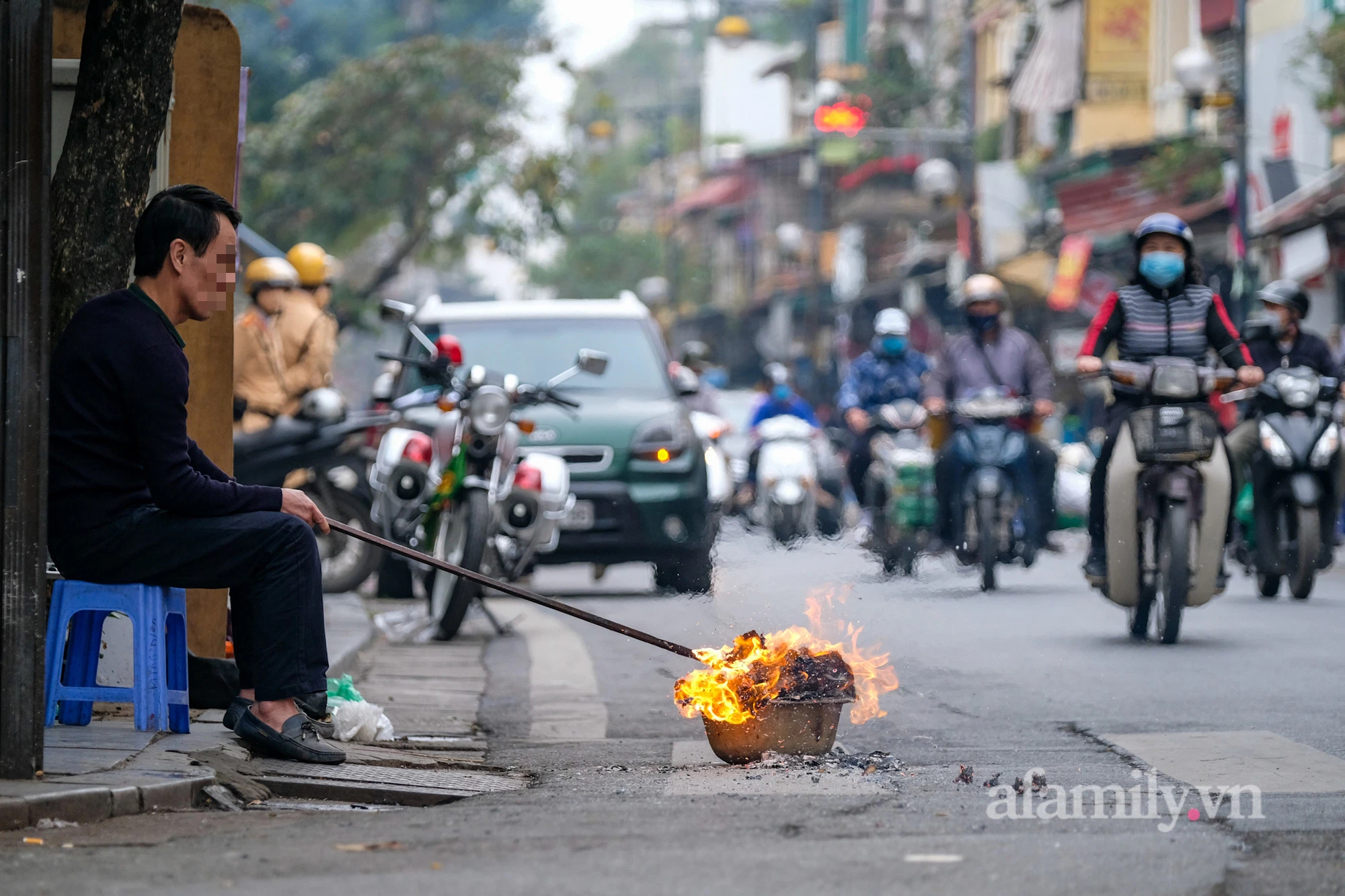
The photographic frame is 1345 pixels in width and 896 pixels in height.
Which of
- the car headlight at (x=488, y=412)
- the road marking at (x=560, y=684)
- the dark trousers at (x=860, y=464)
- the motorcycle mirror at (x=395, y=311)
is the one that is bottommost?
the road marking at (x=560, y=684)

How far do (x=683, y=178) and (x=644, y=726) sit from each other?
270 feet

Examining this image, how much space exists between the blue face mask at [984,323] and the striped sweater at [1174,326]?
10.2 feet

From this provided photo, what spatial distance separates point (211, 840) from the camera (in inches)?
184

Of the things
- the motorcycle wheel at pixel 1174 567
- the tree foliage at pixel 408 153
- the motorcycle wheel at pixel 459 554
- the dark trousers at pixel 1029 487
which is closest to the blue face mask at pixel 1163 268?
the motorcycle wheel at pixel 1174 567

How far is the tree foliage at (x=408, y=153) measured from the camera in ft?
94.4

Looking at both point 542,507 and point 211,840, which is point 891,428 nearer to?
point 542,507

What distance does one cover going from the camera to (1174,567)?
30.3 ft

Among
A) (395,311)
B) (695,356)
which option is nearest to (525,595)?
(395,311)

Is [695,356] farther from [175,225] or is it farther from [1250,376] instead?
[175,225]

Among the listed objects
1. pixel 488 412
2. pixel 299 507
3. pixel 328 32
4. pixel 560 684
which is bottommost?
pixel 560 684

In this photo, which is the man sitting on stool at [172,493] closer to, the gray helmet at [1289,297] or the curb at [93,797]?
the curb at [93,797]

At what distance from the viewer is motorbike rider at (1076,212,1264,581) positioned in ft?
32.3

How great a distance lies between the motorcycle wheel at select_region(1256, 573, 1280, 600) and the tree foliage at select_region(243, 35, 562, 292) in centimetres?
1729

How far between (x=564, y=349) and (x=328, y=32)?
30.1 metres
